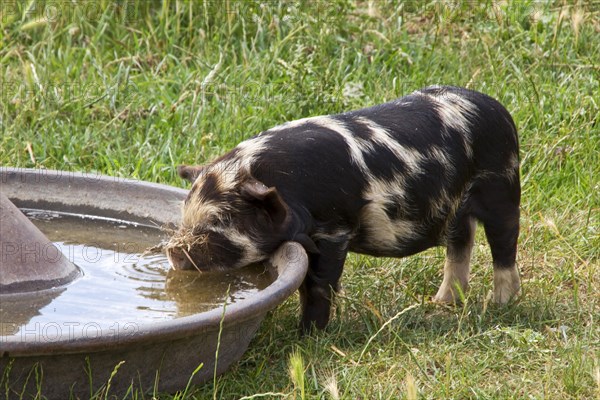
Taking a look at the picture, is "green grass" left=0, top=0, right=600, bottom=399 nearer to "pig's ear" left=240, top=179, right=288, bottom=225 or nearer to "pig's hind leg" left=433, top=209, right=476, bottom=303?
"pig's hind leg" left=433, top=209, right=476, bottom=303

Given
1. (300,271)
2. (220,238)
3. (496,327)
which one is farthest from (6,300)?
(496,327)

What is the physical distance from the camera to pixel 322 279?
4406 millimetres

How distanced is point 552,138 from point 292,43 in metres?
2.06

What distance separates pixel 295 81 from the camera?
6.92 meters

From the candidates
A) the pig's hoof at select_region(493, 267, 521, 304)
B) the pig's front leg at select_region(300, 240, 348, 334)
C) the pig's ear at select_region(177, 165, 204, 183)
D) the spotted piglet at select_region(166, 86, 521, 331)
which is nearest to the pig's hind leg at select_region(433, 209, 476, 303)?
the spotted piglet at select_region(166, 86, 521, 331)

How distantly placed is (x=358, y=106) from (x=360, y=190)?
2485 mm

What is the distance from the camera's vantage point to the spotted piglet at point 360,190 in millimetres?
4293

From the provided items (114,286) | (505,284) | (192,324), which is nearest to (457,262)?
(505,284)

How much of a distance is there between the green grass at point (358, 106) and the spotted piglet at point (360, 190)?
282 mm

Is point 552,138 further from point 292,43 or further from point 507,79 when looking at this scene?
point 292,43

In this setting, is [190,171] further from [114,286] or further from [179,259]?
[114,286]

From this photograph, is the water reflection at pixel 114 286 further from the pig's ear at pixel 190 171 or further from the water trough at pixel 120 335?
the pig's ear at pixel 190 171

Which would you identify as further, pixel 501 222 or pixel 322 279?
pixel 501 222

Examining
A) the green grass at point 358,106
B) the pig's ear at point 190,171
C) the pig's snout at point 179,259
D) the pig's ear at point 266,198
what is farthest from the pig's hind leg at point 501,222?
the pig's snout at point 179,259
